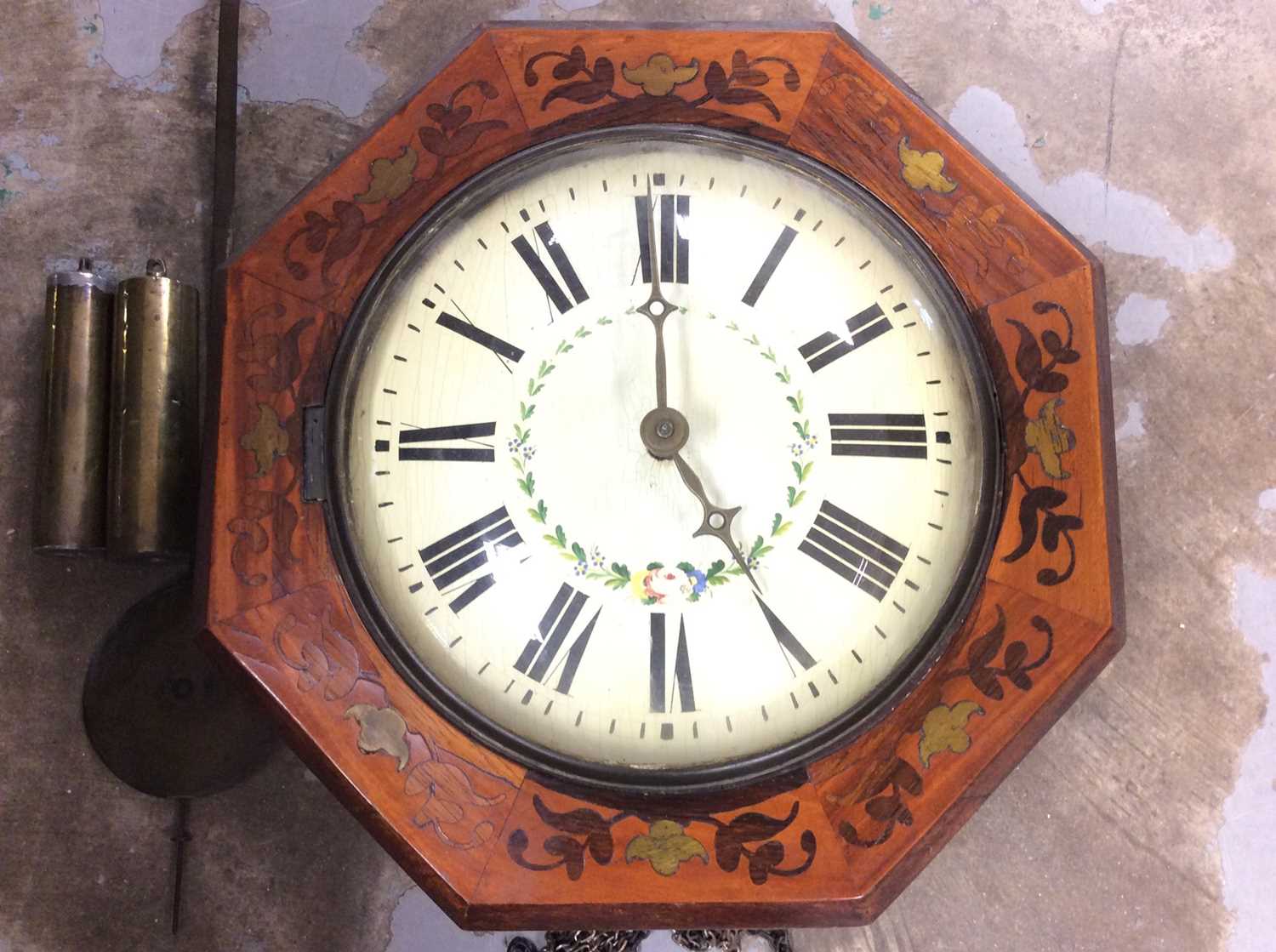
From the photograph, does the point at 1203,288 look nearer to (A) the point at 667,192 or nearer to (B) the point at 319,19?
(A) the point at 667,192

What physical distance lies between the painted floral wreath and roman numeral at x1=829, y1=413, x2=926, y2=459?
0.08ft

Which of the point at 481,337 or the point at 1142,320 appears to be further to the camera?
the point at 1142,320

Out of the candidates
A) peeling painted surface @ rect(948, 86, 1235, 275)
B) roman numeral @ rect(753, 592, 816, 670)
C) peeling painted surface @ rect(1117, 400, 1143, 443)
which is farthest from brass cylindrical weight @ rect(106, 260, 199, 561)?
peeling painted surface @ rect(1117, 400, 1143, 443)

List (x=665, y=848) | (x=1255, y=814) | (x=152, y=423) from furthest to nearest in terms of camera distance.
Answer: (x=1255, y=814) → (x=152, y=423) → (x=665, y=848)

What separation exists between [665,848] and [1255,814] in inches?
26.4

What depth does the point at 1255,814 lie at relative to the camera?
3.60 ft

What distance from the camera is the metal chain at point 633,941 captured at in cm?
100

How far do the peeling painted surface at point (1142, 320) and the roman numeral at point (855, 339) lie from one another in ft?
1.24

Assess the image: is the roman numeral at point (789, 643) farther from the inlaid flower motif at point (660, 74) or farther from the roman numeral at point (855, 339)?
the inlaid flower motif at point (660, 74)

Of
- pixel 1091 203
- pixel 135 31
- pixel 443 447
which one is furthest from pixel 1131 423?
pixel 135 31

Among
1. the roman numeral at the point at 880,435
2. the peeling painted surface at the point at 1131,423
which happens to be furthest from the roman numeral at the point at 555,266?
the peeling painted surface at the point at 1131,423

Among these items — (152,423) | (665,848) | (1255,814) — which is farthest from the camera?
(1255,814)

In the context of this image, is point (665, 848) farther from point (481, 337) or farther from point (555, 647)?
point (481, 337)

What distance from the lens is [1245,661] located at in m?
1.10
